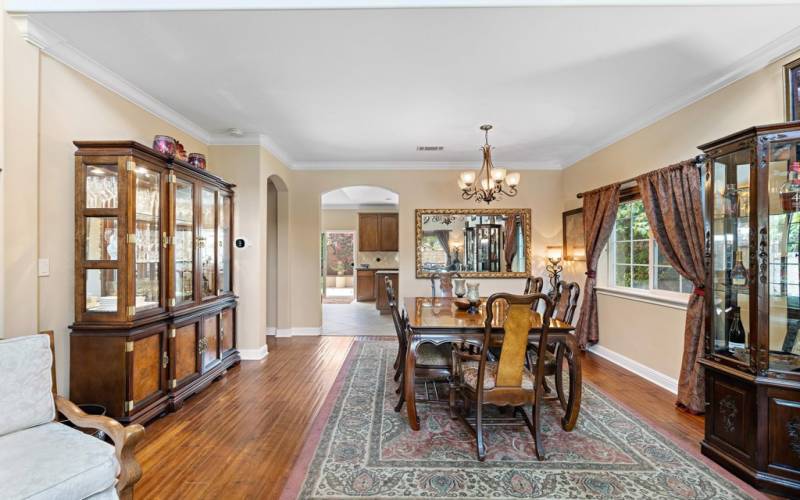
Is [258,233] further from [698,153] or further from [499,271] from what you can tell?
[698,153]

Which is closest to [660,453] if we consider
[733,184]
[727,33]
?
[733,184]

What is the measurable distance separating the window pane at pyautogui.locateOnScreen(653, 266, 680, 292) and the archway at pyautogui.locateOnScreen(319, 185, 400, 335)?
4.29 m

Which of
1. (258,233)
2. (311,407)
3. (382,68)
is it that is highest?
(382,68)

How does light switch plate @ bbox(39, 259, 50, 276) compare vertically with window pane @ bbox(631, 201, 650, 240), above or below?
below

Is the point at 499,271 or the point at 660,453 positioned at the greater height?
the point at 499,271

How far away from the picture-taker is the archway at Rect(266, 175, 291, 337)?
559cm

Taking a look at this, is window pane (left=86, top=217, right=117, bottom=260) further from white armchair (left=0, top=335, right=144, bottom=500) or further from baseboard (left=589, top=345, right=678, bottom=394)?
baseboard (left=589, top=345, right=678, bottom=394)

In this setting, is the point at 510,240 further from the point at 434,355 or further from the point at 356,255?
the point at 356,255

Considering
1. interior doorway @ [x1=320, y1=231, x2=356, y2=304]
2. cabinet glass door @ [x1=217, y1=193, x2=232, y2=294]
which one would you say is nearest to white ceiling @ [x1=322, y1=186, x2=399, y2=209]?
interior doorway @ [x1=320, y1=231, x2=356, y2=304]

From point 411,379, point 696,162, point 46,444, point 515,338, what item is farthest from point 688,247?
point 46,444

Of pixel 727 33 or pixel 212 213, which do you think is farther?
pixel 212 213

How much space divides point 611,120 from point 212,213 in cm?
442

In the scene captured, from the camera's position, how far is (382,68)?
107 inches

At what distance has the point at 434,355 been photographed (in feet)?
9.68
